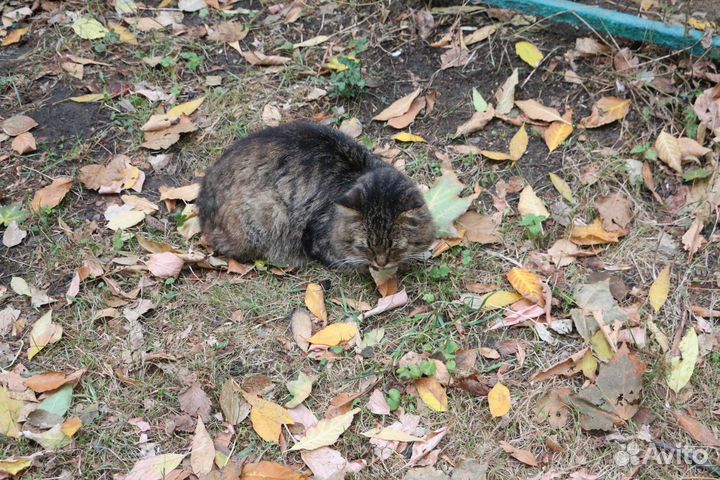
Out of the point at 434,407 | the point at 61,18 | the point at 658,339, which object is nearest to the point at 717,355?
the point at 658,339

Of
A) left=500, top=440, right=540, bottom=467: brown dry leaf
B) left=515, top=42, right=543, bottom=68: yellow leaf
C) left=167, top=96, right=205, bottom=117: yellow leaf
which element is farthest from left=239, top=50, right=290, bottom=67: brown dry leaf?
left=500, top=440, right=540, bottom=467: brown dry leaf

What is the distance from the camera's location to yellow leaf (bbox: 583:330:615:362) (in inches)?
133

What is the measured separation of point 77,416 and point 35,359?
0.47m

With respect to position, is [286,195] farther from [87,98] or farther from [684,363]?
[684,363]

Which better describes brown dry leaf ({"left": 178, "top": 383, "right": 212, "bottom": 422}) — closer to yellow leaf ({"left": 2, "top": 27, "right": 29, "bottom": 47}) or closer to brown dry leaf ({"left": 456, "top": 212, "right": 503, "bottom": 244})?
brown dry leaf ({"left": 456, "top": 212, "right": 503, "bottom": 244})

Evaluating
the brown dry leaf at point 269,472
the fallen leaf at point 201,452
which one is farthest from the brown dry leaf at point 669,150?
the fallen leaf at point 201,452

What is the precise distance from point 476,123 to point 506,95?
30 cm

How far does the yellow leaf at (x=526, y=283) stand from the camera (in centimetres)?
367

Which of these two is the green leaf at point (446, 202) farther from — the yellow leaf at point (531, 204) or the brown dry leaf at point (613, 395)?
the brown dry leaf at point (613, 395)

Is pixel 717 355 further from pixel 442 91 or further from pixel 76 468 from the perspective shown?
pixel 76 468

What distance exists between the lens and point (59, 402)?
3.42 m

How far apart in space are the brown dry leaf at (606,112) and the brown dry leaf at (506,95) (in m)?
0.47

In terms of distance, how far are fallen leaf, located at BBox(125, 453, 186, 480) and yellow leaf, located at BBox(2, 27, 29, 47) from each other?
12.5ft

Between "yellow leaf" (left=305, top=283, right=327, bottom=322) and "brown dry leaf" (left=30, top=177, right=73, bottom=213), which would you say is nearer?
"yellow leaf" (left=305, top=283, right=327, bottom=322)
